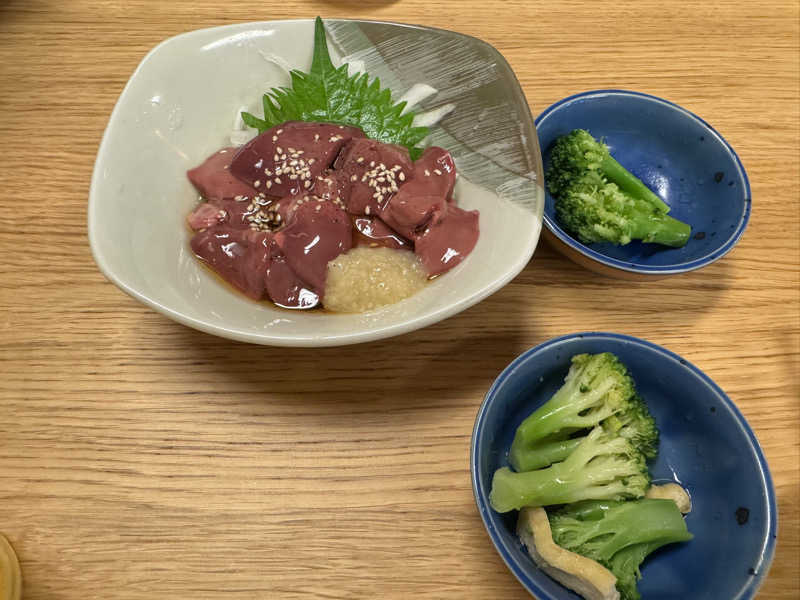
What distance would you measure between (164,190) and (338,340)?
0.74 m

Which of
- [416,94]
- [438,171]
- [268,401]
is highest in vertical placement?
[416,94]

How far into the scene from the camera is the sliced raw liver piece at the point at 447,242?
151 centimetres

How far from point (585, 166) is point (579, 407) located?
0.79m

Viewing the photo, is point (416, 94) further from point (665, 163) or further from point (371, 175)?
point (665, 163)

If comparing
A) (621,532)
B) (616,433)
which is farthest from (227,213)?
(621,532)

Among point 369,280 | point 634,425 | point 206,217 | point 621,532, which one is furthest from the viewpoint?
point 206,217

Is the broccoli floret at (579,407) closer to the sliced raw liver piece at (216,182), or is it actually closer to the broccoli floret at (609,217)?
the broccoli floret at (609,217)

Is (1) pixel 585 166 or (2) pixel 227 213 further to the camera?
(1) pixel 585 166

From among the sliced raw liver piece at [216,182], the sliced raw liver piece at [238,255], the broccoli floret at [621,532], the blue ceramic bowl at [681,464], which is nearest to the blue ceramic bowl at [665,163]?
the blue ceramic bowl at [681,464]

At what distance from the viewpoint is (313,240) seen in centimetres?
150

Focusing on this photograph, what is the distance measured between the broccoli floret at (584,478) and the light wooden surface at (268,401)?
0.77ft

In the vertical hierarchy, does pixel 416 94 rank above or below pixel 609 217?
above

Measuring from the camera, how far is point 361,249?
1590mm

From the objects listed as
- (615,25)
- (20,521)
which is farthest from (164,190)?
(615,25)
